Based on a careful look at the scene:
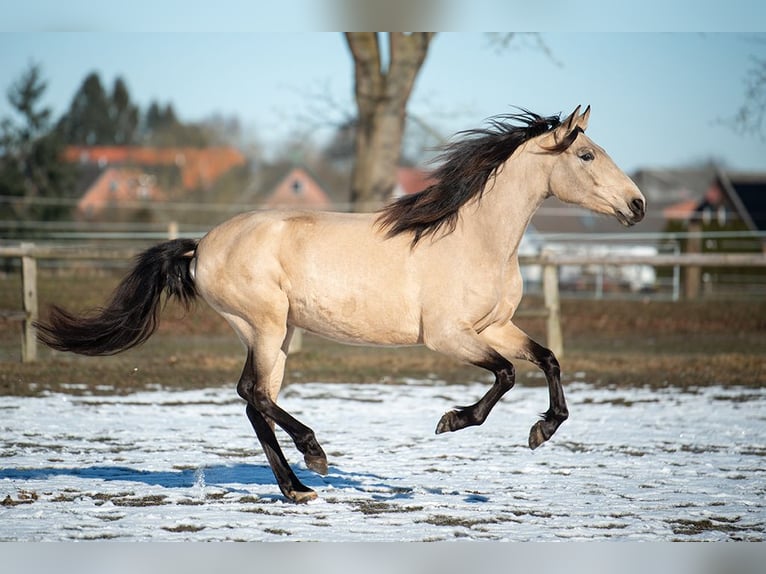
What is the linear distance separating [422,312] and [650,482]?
5.89 feet

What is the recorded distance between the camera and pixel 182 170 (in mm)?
41188

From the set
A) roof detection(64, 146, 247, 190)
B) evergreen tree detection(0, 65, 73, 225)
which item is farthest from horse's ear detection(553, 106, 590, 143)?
roof detection(64, 146, 247, 190)

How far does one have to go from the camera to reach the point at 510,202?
5344 mm

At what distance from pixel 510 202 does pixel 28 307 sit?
7.81m

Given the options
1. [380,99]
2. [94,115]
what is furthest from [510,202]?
[94,115]

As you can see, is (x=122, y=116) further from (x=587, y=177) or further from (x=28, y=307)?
(x=587, y=177)

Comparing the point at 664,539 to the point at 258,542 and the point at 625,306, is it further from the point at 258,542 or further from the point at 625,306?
the point at 625,306

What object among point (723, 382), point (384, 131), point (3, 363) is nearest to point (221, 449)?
point (3, 363)

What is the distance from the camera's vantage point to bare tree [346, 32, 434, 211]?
16000mm

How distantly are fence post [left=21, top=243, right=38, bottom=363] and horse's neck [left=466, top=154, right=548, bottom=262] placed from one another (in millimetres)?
7550

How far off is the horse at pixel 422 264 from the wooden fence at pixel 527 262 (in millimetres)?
5640

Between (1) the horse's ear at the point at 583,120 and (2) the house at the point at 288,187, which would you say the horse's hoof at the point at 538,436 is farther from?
(2) the house at the point at 288,187

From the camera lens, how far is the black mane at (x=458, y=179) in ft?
17.3

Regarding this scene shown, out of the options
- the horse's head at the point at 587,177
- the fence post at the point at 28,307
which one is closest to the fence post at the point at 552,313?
the fence post at the point at 28,307
